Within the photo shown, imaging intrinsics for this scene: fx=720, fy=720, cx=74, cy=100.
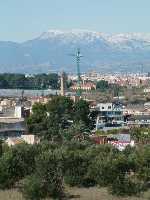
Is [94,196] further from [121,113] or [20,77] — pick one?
[20,77]

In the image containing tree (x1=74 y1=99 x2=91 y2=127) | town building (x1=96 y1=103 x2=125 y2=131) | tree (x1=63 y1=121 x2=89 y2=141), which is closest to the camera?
tree (x1=63 y1=121 x2=89 y2=141)

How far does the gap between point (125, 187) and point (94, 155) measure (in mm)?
2966

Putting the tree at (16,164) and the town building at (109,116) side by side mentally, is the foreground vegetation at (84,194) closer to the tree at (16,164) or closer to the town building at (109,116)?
the tree at (16,164)

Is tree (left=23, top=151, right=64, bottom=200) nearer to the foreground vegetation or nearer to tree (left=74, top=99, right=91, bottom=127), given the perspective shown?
the foreground vegetation

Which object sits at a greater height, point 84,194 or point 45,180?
point 45,180

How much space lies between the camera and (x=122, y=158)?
1000 inches

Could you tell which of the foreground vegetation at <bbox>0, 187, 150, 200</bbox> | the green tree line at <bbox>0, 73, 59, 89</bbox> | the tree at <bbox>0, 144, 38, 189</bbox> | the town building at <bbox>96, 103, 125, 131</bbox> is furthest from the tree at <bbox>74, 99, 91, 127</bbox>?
the green tree line at <bbox>0, 73, 59, 89</bbox>

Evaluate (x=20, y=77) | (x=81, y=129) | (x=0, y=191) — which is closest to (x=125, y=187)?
(x=0, y=191)

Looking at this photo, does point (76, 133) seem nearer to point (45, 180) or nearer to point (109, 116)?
point (45, 180)

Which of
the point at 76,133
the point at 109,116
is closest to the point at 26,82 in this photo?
the point at 109,116

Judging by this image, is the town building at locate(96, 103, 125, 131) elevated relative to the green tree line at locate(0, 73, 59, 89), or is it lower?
lower

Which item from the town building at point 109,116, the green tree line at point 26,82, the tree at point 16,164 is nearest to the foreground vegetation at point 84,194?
the tree at point 16,164

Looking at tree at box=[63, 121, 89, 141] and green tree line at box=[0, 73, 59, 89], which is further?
green tree line at box=[0, 73, 59, 89]

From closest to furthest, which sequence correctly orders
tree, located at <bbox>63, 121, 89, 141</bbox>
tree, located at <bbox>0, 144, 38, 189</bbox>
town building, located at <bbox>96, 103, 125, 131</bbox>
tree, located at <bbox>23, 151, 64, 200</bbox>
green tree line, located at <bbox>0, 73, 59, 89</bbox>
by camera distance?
tree, located at <bbox>23, 151, 64, 200</bbox> < tree, located at <bbox>0, 144, 38, 189</bbox> < tree, located at <bbox>63, 121, 89, 141</bbox> < town building, located at <bbox>96, 103, 125, 131</bbox> < green tree line, located at <bbox>0, 73, 59, 89</bbox>
